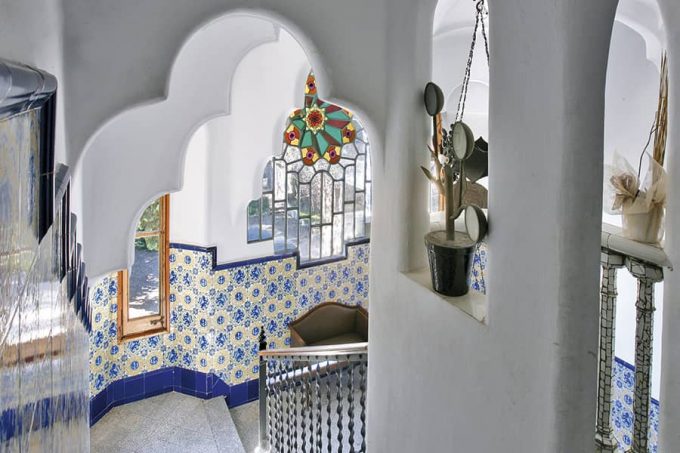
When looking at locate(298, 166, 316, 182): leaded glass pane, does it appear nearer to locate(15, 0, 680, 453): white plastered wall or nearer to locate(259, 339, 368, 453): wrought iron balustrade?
locate(259, 339, 368, 453): wrought iron balustrade

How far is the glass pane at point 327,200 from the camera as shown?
19.5 feet

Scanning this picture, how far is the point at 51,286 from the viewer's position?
2.34 feet

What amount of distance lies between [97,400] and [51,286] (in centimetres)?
457

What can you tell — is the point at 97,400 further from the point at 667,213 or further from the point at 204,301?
the point at 667,213

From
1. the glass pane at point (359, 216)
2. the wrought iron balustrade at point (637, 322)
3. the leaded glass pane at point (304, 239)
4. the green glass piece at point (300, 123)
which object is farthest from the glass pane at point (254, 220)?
the wrought iron balustrade at point (637, 322)

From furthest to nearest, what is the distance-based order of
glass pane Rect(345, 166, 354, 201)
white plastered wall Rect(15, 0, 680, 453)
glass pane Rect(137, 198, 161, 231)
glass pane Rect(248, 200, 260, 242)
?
glass pane Rect(345, 166, 354, 201)
glass pane Rect(248, 200, 260, 242)
glass pane Rect(137, 198, 161, 231)
white plastered wall Rect(15, 0, 680, 453)

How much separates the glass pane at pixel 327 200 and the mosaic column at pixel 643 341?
4418 millimetres

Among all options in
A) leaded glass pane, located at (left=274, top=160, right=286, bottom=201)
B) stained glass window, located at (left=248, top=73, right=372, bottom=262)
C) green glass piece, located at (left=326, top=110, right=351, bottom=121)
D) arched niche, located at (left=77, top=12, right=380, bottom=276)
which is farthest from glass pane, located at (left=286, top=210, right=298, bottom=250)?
arched niche, located at (left=77, top=12, right=380, bottom=276)

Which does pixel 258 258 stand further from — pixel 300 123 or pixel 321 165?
pixel 300 123

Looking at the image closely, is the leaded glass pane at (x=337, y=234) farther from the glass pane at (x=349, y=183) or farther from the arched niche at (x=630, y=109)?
the arched niche at (x=630, y=109)

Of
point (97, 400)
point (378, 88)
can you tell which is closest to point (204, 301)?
point (97, 400)

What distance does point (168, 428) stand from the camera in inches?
184

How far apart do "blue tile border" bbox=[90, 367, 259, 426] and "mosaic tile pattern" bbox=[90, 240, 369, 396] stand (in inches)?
2.2

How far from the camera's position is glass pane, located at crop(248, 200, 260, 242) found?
5.39 metres
